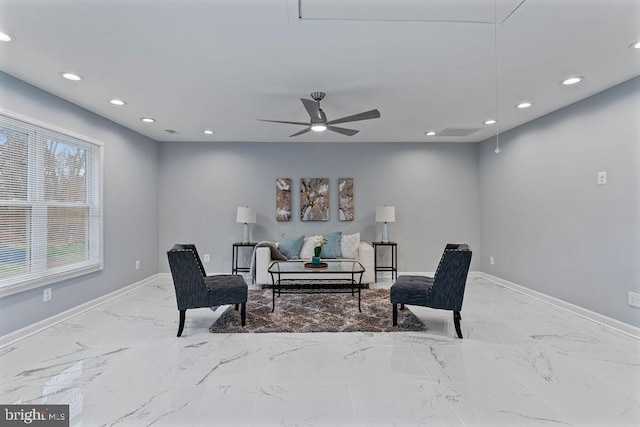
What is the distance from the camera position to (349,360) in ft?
8.26

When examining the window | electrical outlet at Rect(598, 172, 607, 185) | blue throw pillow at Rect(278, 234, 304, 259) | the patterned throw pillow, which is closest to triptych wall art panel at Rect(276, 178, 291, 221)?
blue throw pillow at Rect(278, 234, 304, 259)

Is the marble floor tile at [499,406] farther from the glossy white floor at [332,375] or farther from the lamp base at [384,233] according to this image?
the lamp base at [384,233]

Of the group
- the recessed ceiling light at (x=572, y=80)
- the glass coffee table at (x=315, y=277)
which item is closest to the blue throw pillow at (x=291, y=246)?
the glass coffee table at (x=315, y=277)

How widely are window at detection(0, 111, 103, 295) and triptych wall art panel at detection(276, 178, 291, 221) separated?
266 cm

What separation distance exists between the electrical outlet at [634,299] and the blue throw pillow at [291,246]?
13.4 feet

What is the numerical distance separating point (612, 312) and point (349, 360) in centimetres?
288

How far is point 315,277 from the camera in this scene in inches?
187

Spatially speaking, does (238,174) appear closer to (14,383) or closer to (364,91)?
(364,91)

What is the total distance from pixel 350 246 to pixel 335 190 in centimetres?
114

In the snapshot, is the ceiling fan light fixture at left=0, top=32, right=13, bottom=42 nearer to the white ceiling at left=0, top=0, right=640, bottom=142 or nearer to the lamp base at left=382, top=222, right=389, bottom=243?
the white ceiling at left=0, top=0, right=640, bottom=142

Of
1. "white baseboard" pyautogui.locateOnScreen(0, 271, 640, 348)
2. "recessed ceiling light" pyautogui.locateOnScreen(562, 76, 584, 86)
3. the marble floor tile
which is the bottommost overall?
the marble floor tile

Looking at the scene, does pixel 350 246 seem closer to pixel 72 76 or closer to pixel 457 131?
pixel 457 131

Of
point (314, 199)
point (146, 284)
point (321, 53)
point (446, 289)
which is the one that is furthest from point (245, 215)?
point (446, 289)

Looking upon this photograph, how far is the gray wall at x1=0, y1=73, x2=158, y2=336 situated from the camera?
2955mm
